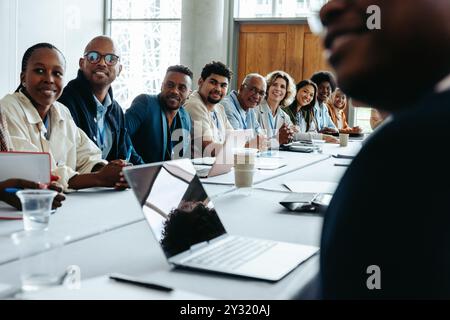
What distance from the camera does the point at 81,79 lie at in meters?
3.28

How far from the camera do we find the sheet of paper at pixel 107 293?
39.0 inches

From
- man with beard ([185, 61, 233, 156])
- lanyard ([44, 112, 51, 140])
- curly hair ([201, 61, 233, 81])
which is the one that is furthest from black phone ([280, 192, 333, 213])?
curly hair ([201, 61, 233, 81])

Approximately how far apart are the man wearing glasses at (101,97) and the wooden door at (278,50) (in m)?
4.82

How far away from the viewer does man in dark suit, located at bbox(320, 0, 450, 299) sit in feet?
1.94

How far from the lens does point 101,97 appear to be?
338 centimetres

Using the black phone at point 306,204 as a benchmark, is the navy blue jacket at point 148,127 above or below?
above

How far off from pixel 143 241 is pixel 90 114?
1.90 meters

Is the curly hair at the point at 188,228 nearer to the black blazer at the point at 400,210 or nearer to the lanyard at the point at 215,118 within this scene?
the black blazer at the point at 400,210

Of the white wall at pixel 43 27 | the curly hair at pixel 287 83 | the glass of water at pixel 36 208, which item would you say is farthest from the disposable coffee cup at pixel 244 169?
the white wall at pixel 43 27

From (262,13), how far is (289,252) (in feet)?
23.2

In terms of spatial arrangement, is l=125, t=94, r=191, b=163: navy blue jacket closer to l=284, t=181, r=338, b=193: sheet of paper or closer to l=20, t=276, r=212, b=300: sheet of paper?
l=284, t=181, r=338, b=193: sheet of paper

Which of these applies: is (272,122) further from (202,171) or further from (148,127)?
(202,171)

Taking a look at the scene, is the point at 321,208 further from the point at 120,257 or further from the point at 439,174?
the point at 439,174
